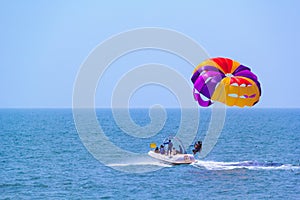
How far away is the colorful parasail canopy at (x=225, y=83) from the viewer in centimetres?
3522

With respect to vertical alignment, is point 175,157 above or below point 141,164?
above

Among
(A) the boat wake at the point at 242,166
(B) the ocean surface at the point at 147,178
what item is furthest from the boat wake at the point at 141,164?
(A) the boat wake at the point at 242,166

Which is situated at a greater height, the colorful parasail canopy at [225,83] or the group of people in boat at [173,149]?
the colorful parasail canopy at [225,83]

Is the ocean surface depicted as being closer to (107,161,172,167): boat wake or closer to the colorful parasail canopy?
(107,161,172,167): boat wake

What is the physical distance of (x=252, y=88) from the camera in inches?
1387

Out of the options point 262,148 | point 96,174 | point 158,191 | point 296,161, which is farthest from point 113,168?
point 262,148

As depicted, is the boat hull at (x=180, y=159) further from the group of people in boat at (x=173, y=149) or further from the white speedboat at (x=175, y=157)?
the group of people in boat at (x=173, y=149)

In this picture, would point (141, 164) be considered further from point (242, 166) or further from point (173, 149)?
point (242, 166)

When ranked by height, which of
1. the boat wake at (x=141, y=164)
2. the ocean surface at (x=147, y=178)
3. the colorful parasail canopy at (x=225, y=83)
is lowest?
the ocean surface at (x=147, y=178)

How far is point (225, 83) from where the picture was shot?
3544cm

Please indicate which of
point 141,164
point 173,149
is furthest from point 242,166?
point 141,164

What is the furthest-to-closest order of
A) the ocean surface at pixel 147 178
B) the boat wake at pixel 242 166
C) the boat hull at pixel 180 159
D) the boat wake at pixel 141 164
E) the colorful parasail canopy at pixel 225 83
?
the boat wake at pixel 141 164 → the boat wake at pixel 242 166 → the boat hull at pixel 180 159 → the colorful parasail canopy at pixel 225 83 → the ocean surface at pixel 147 178

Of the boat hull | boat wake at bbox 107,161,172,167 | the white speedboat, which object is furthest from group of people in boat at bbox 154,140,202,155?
Answer: boat wake at bbox 107,161,172,167

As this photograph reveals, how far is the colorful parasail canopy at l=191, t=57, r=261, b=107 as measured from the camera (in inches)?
1387
